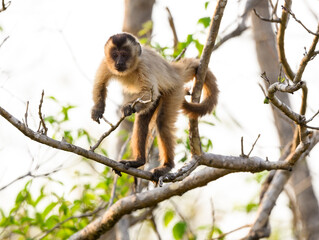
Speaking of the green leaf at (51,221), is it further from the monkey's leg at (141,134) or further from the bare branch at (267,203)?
the bare branch at (267,203)

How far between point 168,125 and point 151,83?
78 centimetres

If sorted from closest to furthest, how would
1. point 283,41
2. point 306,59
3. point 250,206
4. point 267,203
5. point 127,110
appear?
point 306,59 → point 283,41 → point 127,110 → point 267,203 → point 250,206

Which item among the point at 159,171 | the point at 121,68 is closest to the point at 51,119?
the point at 121,68

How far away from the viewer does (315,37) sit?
511cm

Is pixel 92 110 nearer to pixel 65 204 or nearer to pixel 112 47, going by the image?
pixel 112 47

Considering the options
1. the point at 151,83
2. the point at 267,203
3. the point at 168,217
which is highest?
the point at 151,83

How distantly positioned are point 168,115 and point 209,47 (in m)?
1.48

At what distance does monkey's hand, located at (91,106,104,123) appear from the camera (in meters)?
6.97

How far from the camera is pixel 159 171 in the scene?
6.97 metres

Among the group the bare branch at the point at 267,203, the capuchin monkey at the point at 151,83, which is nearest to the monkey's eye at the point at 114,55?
the capuchin monkey at the point at 151,83

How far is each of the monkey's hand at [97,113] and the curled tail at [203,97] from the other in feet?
4.02

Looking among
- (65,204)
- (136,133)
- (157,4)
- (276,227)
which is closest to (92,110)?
(136,133)

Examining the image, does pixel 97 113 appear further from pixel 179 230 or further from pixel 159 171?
pixel 179 230

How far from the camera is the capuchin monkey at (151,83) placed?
287 inches
